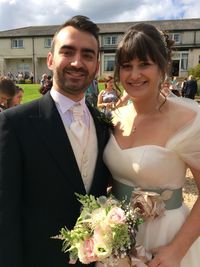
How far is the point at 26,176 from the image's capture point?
2.16m

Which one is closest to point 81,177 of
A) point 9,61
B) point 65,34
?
point 65,34

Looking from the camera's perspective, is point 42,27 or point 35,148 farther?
point 42,27

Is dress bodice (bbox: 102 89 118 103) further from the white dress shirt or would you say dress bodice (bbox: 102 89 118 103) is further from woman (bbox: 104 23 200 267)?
the white dress shirt

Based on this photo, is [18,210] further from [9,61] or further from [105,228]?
[9,61]

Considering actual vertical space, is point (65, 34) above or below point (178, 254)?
above

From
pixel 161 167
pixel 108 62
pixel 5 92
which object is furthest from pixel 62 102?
pixel 108 62

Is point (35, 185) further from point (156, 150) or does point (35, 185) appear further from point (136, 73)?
point (136, 73)

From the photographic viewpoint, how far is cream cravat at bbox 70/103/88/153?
2342mm

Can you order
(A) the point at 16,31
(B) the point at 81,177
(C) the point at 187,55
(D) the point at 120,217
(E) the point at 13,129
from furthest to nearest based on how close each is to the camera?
(A) the point at 16,31, (C) the point at 187,55, (B) the point at 81,177, (E) the point at 13,129, (D) the point at 120,217

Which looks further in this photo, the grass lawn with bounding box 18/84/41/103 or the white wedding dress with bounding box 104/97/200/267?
the grass lawn with bounding box 18/84/41/103

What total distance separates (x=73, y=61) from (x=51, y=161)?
702 millimetres

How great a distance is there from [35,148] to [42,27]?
63.6 metres

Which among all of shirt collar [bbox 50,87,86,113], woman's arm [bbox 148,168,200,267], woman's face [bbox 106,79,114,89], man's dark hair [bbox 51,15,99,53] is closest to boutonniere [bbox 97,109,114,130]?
shirt collar [bbox 50,87,86,113]

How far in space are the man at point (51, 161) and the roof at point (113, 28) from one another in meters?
50.4
